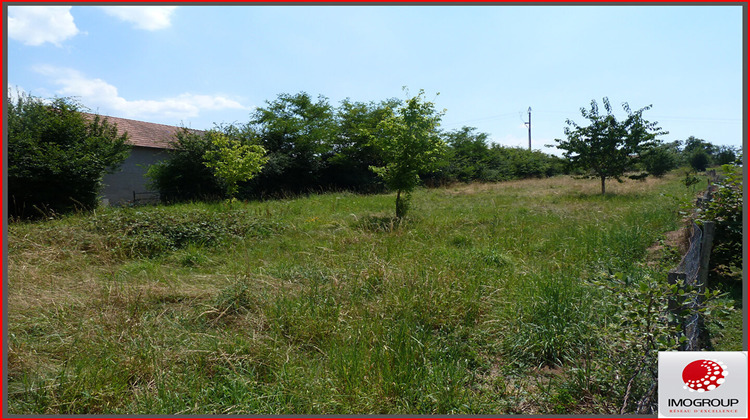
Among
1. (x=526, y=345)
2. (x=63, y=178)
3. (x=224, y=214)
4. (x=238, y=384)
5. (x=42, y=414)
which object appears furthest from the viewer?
(x=63, y=178)

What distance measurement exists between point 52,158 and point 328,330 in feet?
44.7

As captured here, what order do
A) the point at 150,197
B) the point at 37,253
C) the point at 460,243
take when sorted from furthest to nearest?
the point at 150,197 → the point at 460,243 → the point at 37,253

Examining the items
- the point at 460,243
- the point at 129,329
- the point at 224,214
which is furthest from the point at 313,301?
the point at 224,214

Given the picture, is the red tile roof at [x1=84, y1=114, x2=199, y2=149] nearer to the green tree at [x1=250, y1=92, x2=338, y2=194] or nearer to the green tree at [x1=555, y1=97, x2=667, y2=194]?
the green tree at [x1=250, y1=92, x2=338, y2=194]

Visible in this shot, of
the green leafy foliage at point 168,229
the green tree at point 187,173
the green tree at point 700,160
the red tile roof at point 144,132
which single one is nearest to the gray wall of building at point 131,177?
the red tile roof at point 144,132

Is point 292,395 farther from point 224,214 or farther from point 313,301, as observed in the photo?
point 224,214

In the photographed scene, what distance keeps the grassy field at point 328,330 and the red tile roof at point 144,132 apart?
18399 mm

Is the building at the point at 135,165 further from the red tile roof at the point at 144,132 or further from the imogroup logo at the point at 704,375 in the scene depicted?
the imogroup logo at the point at 704,375

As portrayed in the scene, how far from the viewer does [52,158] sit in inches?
496

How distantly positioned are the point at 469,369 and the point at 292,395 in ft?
4.43

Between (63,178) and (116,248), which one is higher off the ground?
(63,178)

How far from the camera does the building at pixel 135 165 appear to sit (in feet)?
71.3

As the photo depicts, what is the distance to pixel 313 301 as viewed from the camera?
3.99 m

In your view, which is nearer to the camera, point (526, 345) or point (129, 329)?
point (526, 345)
